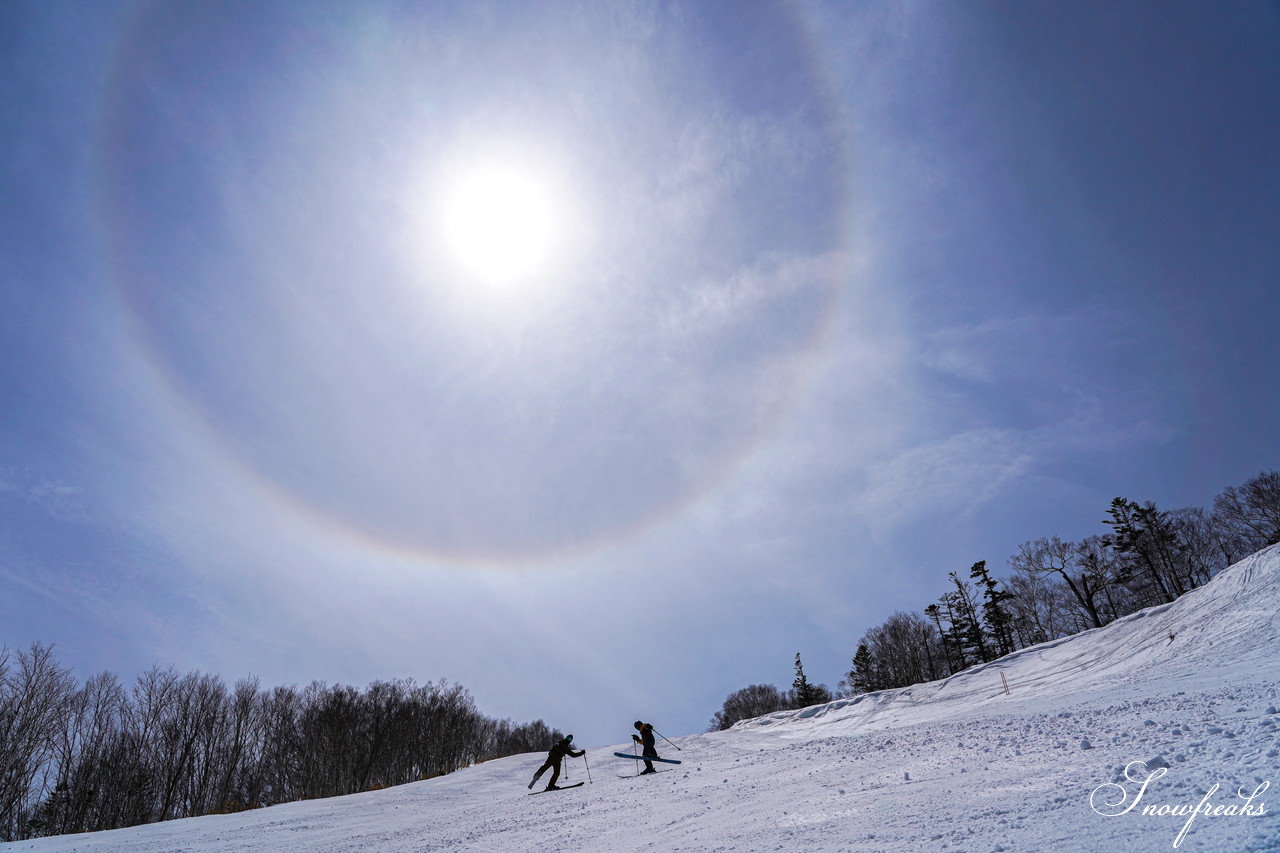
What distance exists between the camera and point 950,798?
5957 mm

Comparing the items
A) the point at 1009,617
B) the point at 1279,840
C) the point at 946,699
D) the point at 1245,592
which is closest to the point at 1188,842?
the point at 1279,840

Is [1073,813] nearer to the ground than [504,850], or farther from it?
farther from it

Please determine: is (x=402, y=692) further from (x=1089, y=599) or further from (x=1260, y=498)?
(x=1260, y=498)

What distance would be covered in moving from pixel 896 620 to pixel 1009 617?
21710 mm

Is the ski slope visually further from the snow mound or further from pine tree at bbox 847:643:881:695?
pine tree at bbox 847:643:881:695

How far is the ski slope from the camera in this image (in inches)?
177

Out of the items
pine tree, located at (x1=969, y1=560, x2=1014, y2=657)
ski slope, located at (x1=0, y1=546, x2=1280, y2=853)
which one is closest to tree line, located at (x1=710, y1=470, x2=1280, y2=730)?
pine tree, located at (x1=969, y1=560, x2=1014, y2=657)

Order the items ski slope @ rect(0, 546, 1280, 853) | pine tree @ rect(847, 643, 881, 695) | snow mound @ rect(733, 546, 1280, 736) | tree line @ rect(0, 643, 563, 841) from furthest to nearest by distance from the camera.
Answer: pine tree @ rect(847, 643, 881, 695)
tree line @ rect(0, 643, 563, 841)
snow mound @ rect(733, 546, 1280, 736)
ski slope @ rect(0, 546, 1280, 853)

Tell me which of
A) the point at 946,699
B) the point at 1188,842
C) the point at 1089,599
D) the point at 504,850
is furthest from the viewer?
the point at 1089,599

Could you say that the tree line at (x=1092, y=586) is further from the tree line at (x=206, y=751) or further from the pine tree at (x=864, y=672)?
A: the tree line at (x=206, y=751)

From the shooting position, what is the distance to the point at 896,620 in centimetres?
7444

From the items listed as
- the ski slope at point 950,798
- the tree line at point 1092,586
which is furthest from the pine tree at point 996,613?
the ski slope at point 950,798

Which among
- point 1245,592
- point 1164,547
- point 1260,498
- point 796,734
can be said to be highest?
point 1260,498

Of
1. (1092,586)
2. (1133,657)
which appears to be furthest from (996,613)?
(1133,657)
